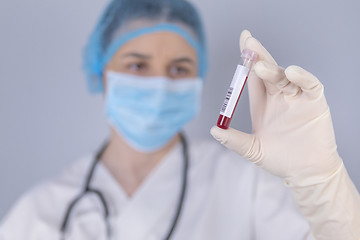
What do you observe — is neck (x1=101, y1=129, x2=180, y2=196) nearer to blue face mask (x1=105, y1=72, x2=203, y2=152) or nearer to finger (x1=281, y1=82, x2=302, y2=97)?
blue face mask (x1=105, y1=72, x2=203, y2=152)

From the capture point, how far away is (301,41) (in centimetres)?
88

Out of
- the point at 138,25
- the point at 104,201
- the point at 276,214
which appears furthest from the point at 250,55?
the point at 104,201

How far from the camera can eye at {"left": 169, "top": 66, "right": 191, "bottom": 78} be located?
133 centimetres

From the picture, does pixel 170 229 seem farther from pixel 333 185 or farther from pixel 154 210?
pixel 333 185

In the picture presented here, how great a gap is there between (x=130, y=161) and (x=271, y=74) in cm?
85

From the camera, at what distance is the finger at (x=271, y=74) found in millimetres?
688

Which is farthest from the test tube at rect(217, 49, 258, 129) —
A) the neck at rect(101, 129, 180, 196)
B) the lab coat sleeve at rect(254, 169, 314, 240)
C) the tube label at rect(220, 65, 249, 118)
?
the neck at rect(101, 129, 180, 196)

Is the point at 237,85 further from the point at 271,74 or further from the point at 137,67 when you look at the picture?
the point at 137,67

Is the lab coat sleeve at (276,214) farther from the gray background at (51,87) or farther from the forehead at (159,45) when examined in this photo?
the forehead at (159,45)

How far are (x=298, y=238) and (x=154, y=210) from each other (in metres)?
0.50

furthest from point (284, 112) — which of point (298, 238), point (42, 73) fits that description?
point (42, 73)

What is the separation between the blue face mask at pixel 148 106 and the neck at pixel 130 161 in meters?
0.08

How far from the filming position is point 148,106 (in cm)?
124

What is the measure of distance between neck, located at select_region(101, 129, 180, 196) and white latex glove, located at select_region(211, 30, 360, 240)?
0.66 meters
